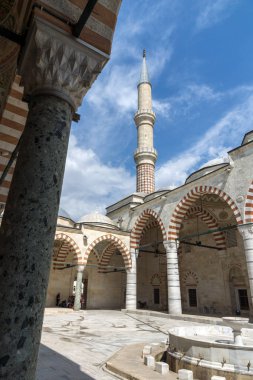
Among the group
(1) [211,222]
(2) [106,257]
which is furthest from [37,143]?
(2) [106,257]

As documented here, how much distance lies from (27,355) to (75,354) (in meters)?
4.22

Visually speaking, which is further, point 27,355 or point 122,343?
point 122,343

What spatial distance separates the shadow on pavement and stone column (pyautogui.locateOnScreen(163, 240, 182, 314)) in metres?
7.97

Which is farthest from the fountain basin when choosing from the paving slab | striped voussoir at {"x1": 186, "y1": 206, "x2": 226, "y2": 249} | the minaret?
the minaret

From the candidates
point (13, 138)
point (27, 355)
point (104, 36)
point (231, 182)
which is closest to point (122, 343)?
point (13, 138)

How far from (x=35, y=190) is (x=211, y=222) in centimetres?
1410

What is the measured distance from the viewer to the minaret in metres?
19.3

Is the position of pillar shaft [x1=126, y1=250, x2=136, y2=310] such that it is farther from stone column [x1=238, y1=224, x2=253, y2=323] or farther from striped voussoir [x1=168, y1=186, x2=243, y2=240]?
stone column [x1=238, y1=224, x2=253, y2=323]

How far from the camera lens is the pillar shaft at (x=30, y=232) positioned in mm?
1378

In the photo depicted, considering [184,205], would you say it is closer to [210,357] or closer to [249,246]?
[249,246]

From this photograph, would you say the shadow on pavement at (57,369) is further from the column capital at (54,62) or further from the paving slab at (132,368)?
the column capital at (54,62)

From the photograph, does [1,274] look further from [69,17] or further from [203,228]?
[203,228]

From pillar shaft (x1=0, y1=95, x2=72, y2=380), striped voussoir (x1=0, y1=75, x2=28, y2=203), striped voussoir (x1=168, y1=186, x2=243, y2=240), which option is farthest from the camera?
striped voussoir (x1=168, y1=186, x2=243, y2=240)

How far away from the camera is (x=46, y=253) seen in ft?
5.17
